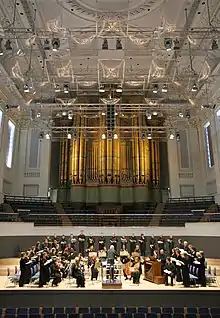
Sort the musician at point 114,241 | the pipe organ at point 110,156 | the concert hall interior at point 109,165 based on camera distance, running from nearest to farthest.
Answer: the concert hall interior at point 109,165 < the musician at point 114,241 < the pipe organ at point 110,156

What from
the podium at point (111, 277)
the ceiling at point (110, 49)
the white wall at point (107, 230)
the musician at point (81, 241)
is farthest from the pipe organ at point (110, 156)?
the podium at point (111, 277)

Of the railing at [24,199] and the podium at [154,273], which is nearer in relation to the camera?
the podium at [154,273]

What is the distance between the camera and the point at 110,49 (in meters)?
9.80

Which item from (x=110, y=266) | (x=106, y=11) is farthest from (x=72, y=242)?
(x=106, y=11)

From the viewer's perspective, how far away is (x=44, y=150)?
49.5ft

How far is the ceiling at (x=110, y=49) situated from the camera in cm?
887

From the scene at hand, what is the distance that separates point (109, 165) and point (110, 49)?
572cm

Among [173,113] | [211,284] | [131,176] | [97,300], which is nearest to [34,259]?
[97,300]

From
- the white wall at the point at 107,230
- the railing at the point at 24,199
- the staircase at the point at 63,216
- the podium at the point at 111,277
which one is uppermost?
the railing at the point at 24,199

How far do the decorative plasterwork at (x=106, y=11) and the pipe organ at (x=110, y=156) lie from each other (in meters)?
5.33

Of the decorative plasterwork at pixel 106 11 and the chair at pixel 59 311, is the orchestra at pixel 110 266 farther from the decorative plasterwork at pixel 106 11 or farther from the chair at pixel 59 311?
the decorative plasterwork at pixel 106 11

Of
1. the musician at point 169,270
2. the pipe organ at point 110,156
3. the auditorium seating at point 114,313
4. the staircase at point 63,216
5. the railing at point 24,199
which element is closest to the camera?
the auditorium seating at point 114,313

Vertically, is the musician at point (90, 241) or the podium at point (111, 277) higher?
the musician at point (90, 241)

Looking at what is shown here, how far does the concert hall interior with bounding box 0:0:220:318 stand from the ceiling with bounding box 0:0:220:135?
0.19 feet
